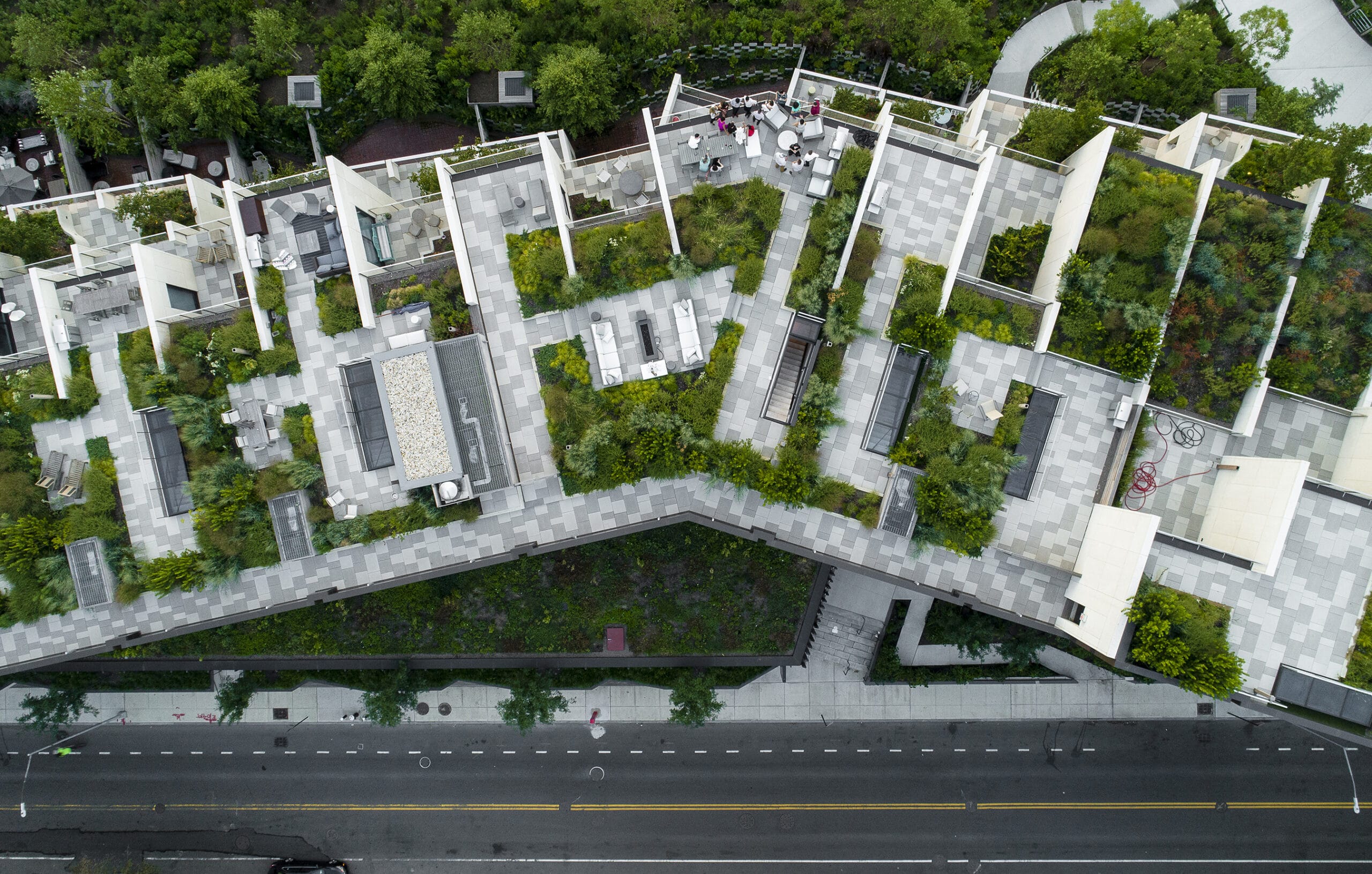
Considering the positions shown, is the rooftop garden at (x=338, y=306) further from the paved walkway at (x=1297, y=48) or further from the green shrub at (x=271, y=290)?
the paved walkway at (x=1297, y=48)

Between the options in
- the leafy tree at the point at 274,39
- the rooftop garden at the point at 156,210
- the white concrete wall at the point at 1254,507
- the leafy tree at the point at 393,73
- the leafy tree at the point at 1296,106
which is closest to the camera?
the white concrete wall at the point at 1254,507

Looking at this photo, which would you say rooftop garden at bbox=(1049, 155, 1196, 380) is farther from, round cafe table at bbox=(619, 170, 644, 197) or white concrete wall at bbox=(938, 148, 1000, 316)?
round cafe table at bbox=(619, 170, 644, 197)

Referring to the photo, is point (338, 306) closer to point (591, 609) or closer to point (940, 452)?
point (591, 609)

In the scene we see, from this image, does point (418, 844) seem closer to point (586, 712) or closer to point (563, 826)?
point (563, 826)

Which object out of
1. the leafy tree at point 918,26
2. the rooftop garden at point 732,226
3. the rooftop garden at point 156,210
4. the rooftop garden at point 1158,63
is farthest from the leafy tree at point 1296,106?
the rooftop garden at point 156,210

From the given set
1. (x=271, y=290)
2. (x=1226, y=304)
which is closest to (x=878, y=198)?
(x=1226, y=304)

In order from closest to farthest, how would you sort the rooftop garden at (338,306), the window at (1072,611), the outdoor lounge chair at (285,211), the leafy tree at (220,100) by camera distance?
1. the window at (1072,611)
2. the rooftop garden at (338,306)
3. the outdoor lounge chair at (285,211)
4. the leafy tree at (220,100)

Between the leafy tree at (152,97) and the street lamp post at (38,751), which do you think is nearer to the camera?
the leafy tree at (152,97)
